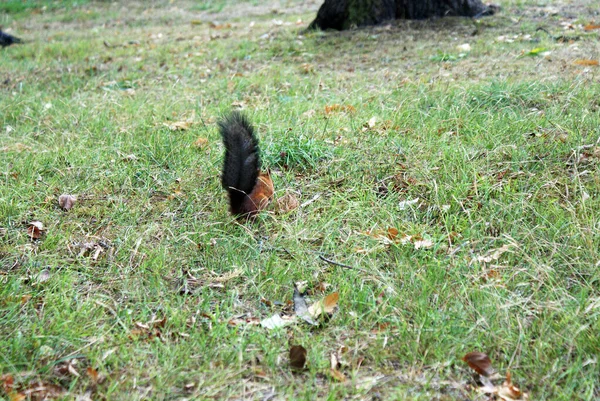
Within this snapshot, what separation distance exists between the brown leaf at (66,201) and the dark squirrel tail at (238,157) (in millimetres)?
922

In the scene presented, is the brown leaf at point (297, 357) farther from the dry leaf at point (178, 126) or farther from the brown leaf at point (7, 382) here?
the dry leaf at point (178, 126)

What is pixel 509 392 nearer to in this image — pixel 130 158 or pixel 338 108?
pixel 130 158

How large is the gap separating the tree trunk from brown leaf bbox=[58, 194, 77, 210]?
4.42 m

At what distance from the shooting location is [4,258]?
2713 mm

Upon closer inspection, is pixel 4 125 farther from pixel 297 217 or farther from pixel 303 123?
pixel 297 217

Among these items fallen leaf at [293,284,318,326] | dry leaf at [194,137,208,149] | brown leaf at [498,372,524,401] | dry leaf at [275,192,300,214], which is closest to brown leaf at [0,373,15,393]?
fallen leaf at [293,284,318,326]

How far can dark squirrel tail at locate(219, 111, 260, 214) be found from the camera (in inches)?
112

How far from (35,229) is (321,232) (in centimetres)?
143

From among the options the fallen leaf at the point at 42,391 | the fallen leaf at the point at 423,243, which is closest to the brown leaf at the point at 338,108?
the fallen leaf at the point at 423,243

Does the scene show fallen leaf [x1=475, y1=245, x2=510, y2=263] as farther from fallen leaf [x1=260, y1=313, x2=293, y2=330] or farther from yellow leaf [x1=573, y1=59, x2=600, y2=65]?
yellow leaf [x1=573, y1=59, x2=600, y2=65]

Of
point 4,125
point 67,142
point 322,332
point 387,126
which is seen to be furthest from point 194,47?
point 322,332

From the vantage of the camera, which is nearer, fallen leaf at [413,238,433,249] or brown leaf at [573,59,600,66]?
fallen leaf at [413,238,433,249]

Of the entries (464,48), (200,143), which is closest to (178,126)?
(200,143)

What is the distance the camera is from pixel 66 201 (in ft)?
10.6
